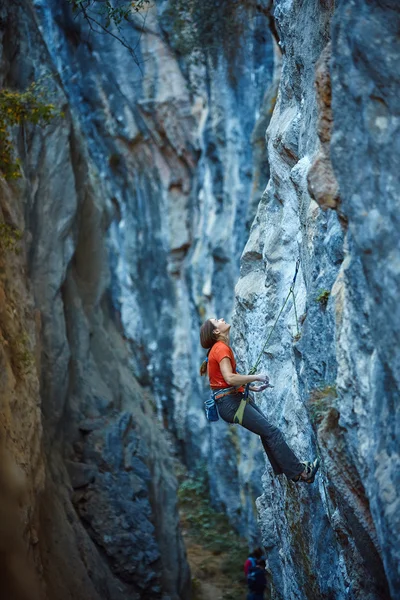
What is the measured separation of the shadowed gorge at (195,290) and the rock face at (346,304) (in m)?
0.02

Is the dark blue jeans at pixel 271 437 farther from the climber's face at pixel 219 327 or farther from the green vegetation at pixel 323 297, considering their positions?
the green vegetation at pixel 323 297

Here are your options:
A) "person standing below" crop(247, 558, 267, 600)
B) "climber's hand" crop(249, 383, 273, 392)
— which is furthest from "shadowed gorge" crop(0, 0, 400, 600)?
"person standing below" crop(247, 558, 267, 600)

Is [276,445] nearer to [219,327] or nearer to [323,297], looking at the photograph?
[219,327]

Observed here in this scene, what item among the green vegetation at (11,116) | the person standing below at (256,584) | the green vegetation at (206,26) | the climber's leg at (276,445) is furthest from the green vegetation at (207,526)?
the green vegetation at (206,26)

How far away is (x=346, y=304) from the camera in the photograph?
549 centimetres

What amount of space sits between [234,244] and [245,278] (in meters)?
8.61

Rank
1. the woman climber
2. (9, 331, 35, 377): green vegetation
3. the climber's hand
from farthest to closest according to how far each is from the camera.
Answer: (9, 331, 35, 377): green vegetation
the climber's hand
the woman climber

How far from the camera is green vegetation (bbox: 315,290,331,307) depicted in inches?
246

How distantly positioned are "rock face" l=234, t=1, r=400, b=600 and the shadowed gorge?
2cm

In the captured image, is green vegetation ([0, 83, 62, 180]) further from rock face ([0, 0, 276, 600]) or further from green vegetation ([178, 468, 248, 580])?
green vegetation ([178, 468, 248, 580])

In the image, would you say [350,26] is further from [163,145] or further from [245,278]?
[163,145]

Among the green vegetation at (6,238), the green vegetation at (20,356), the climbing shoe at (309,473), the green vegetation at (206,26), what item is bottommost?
the climbing shoe at (309,473)

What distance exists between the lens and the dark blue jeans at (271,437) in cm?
720

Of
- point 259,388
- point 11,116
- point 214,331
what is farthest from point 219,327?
point 11,116
